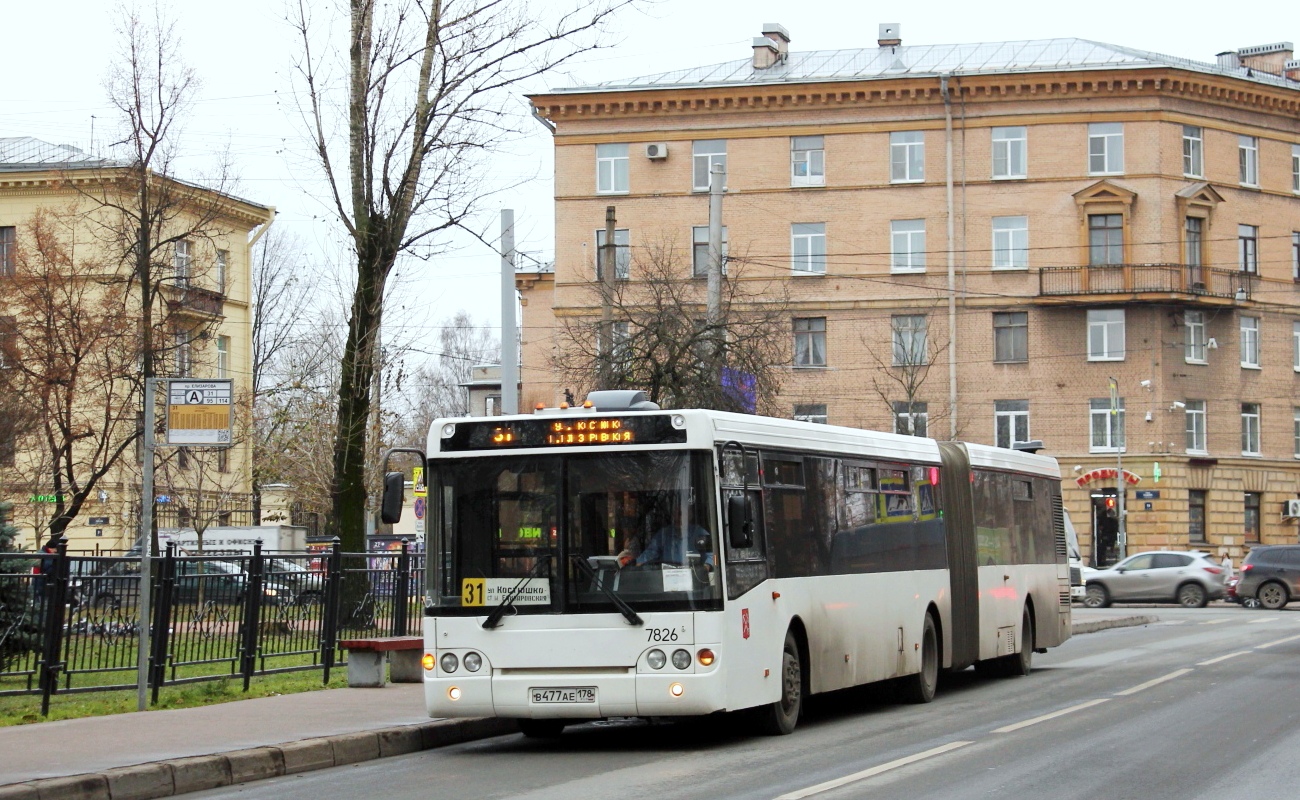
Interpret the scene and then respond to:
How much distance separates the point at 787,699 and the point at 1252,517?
48510 millimetres

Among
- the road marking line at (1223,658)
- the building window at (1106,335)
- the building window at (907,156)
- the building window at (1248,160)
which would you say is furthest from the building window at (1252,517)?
the road marking line at (1223,658)

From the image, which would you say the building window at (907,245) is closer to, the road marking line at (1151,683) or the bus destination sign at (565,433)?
the road marking line at (1151,683)

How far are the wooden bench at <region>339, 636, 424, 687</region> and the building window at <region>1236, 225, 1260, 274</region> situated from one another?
154ft

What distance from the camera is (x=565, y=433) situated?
13.1 metres

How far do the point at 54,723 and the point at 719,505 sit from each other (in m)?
5.76

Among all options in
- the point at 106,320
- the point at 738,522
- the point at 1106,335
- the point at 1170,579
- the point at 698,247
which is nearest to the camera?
the point at 738,522

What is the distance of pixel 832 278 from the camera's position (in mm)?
58562

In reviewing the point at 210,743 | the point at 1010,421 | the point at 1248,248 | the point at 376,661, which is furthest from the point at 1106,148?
the point at 210,743

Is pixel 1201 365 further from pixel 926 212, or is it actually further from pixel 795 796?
pixel 795 796

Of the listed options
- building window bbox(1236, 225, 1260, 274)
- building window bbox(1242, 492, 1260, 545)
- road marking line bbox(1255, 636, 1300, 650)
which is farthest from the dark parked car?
building window bbox(1236, 225, 1260, 274)

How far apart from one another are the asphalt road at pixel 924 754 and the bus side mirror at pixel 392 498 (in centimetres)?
183

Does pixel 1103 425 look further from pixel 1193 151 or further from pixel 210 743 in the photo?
pixel 210 743

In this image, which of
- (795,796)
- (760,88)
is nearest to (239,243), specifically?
(760,88)

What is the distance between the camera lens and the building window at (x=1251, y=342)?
58.8 meters
